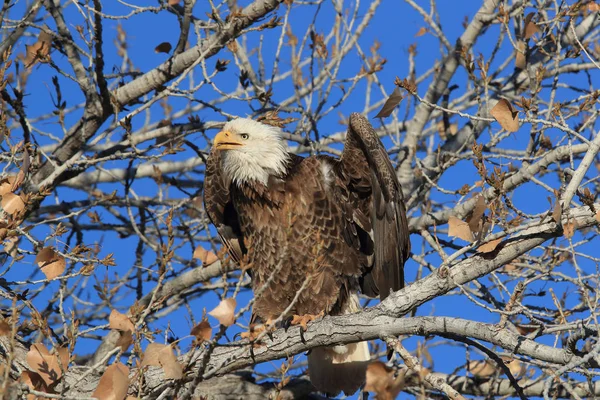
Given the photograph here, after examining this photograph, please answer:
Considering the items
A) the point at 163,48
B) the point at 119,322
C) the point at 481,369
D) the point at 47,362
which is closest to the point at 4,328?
the point at 47,362

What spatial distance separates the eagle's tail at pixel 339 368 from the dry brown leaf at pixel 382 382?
8.52 feet

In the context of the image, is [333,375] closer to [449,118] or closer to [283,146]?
[283,146]

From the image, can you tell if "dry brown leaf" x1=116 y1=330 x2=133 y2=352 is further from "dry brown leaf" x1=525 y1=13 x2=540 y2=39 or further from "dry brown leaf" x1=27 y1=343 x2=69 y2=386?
"dry brown leaf" x1=525 y1=13 x2=540 y2=39

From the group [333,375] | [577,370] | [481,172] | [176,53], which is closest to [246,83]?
[176,53]

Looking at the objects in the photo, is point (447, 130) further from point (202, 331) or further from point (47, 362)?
point (47, 362)

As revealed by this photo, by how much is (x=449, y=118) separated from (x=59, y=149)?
3.13 m

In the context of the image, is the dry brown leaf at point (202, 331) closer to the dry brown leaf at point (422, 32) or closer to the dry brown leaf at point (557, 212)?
the dry brown leaf at point (557, 212)

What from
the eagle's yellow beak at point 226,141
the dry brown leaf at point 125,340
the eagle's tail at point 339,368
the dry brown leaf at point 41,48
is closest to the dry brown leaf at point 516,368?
the eagle's tail at point 339,368

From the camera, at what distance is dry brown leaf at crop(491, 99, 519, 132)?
345 centimetres

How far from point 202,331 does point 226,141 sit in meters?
2.24

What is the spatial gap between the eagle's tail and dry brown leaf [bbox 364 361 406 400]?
2.60 meters

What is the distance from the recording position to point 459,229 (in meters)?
3.35

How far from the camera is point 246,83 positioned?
18.0ft

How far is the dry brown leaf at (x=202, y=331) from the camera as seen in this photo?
272 centimetres
